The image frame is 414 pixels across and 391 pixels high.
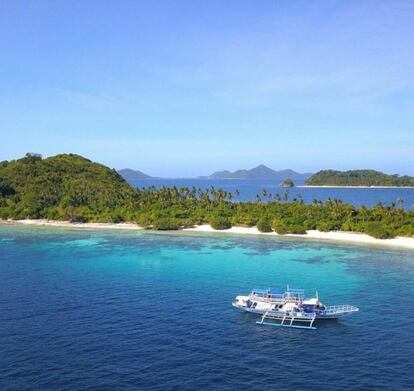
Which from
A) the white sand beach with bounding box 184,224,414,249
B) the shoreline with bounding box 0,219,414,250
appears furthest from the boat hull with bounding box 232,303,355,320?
the white sand beach with bounding box 184,224,414,249

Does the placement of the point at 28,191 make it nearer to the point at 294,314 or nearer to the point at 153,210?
the point at 153,210

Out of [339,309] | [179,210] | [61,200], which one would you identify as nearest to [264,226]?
[179,210]

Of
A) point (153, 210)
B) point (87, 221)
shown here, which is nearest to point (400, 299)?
point (153, 210)

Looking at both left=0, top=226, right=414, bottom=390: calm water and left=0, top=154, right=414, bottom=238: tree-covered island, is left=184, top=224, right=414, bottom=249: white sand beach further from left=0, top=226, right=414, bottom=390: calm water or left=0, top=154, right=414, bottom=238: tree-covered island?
left=0, top=226, right=414, bottom=390: calm water

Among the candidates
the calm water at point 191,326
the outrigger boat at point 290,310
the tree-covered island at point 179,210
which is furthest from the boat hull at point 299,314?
the tree-covered island at point 179,210

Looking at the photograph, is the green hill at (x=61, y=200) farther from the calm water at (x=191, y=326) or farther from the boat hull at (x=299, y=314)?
the boat hull at (x=299, y=314)

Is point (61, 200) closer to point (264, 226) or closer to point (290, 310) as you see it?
point (264, 226)
